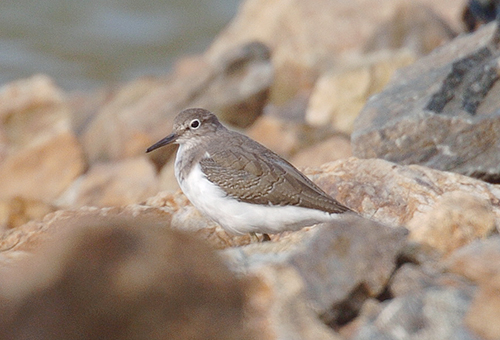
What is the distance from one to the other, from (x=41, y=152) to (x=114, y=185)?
220cm

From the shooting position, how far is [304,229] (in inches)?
315

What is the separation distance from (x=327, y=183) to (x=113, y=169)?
8.93 m

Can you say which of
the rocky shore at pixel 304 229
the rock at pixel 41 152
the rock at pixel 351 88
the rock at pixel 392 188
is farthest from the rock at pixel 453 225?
the rock at pixel 41 152

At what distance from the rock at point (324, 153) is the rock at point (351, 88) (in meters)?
2.89

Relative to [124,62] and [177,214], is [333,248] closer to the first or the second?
Answer: [177,214]

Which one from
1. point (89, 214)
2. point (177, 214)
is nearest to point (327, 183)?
point (177, 214)

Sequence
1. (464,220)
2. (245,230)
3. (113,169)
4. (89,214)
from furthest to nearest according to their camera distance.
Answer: (113,169) < (89,214) < (245,230) < (464,220)

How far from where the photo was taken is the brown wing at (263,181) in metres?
8.02

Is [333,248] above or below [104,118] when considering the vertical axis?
below

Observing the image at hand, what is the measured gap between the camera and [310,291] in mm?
5184

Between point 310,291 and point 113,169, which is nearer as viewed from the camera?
point 310,291

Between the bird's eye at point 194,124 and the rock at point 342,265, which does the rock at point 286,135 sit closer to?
the bird's eye at point 194,124

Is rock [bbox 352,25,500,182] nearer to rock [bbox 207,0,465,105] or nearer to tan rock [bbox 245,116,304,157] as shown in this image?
tan rock [bbox 245,116,304,157]

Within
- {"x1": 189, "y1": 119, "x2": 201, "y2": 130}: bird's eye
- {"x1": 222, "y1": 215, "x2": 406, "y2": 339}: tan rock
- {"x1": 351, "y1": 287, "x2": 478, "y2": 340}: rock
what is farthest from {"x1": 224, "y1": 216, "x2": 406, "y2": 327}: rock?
{"x1": 189, "y1": 119, "x2": 201, "y2": 130}: bird's eye
